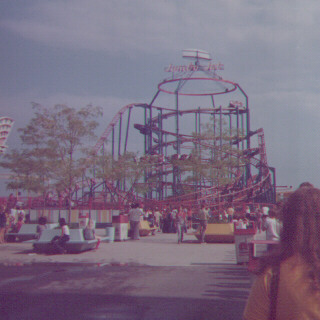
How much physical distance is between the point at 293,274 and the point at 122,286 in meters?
7.20

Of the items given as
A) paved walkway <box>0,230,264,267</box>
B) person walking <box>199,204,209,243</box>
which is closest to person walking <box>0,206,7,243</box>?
paved walkway <box>0,230,264,267</box>

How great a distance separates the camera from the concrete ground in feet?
22.3

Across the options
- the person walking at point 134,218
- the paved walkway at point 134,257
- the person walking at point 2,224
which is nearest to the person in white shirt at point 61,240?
the paved walkway at point 134,257

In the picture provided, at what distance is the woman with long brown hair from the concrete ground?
466cm

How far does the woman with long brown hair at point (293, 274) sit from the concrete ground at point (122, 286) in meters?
4.66

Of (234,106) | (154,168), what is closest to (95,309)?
(154,168)

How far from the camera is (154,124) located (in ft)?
170

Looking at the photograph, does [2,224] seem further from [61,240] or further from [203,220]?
[203,220]

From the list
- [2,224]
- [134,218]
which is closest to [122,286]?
[2,224]

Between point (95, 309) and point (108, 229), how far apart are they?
528 inches

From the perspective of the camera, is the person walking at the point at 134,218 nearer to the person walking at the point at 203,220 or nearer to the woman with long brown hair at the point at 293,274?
the person walking at the point at 203,220

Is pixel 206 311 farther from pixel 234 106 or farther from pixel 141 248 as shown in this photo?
pixel 234 106

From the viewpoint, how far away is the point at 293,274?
1908mm

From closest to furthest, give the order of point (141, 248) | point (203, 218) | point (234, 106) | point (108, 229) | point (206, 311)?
1. point (206, 311)
2. point (141, 248)
3. point (203, 218)
4. point (108, 229)
5. point (234, 106)
